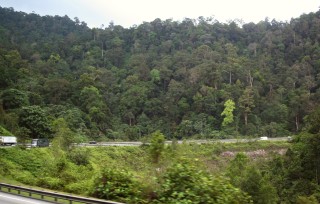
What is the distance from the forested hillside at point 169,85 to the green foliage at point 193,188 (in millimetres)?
28807

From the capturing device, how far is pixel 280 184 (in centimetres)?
3384

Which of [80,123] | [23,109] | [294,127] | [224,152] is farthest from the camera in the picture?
[294,127]

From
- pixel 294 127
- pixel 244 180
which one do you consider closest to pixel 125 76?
pixel 294 127

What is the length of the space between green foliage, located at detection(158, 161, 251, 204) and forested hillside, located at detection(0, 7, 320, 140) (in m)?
28.8

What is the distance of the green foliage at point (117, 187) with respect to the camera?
1362 cm

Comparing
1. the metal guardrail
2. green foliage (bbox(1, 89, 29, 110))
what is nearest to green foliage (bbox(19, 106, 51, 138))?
green foliage (bbox(1, 89, 29, 110))

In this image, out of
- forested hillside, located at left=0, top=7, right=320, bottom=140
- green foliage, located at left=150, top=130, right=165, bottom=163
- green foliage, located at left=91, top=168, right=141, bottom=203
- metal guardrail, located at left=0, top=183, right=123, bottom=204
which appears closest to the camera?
metal guardrail, located at left=0, top=183, right=123, bottom=204

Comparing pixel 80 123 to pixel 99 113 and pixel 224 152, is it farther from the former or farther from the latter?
pixel 224 152

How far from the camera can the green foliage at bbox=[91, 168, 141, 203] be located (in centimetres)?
1362

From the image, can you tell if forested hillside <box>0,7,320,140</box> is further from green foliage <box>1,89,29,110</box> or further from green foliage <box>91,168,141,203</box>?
green foliage <box>91,168,141,203</box>

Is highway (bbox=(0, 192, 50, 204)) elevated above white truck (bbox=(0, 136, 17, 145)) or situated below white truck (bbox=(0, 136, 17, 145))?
below

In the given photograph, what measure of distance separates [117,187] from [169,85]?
65.6 metres

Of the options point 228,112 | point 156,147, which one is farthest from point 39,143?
point 228,112

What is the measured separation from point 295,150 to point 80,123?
3349 cm
